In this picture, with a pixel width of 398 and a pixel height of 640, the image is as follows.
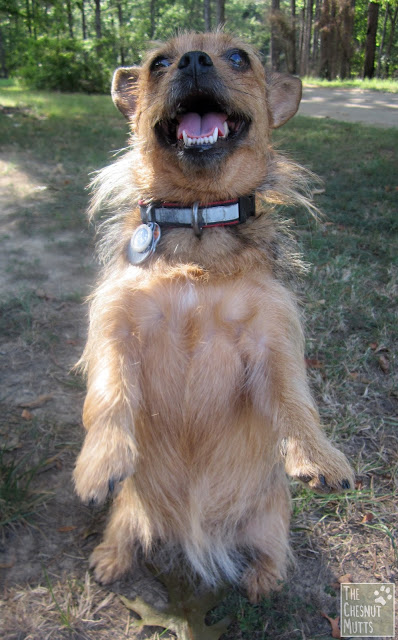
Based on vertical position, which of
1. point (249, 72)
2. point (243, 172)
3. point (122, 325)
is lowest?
point (122, 325)

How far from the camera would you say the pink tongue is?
8.13 feet

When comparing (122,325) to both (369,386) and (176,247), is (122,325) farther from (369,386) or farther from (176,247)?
(369,386)

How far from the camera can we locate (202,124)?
8.31 feet

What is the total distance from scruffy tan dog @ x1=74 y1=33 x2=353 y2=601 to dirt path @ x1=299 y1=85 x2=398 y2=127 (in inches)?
382

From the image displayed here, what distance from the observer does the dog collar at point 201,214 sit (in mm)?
2314

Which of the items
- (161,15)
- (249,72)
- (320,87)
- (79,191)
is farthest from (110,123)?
(161,15)

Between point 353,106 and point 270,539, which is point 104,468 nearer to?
point 270,539

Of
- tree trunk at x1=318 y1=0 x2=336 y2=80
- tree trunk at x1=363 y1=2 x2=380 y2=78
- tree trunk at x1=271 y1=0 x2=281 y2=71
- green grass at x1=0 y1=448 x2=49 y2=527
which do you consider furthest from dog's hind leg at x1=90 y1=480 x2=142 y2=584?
tree trunk at x1=271 y1=0 x2=281 y2=71

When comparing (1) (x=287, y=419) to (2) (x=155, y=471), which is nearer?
(1) (x=287, y=419)

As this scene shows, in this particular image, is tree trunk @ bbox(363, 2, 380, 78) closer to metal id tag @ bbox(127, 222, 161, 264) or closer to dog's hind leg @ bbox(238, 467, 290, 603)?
metal id tag @ bbox(127, 222, 161, 264)

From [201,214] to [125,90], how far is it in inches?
44.8

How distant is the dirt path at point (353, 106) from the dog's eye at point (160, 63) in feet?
30.9

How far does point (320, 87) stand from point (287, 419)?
21.2 meters

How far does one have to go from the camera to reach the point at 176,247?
7.59 feet
